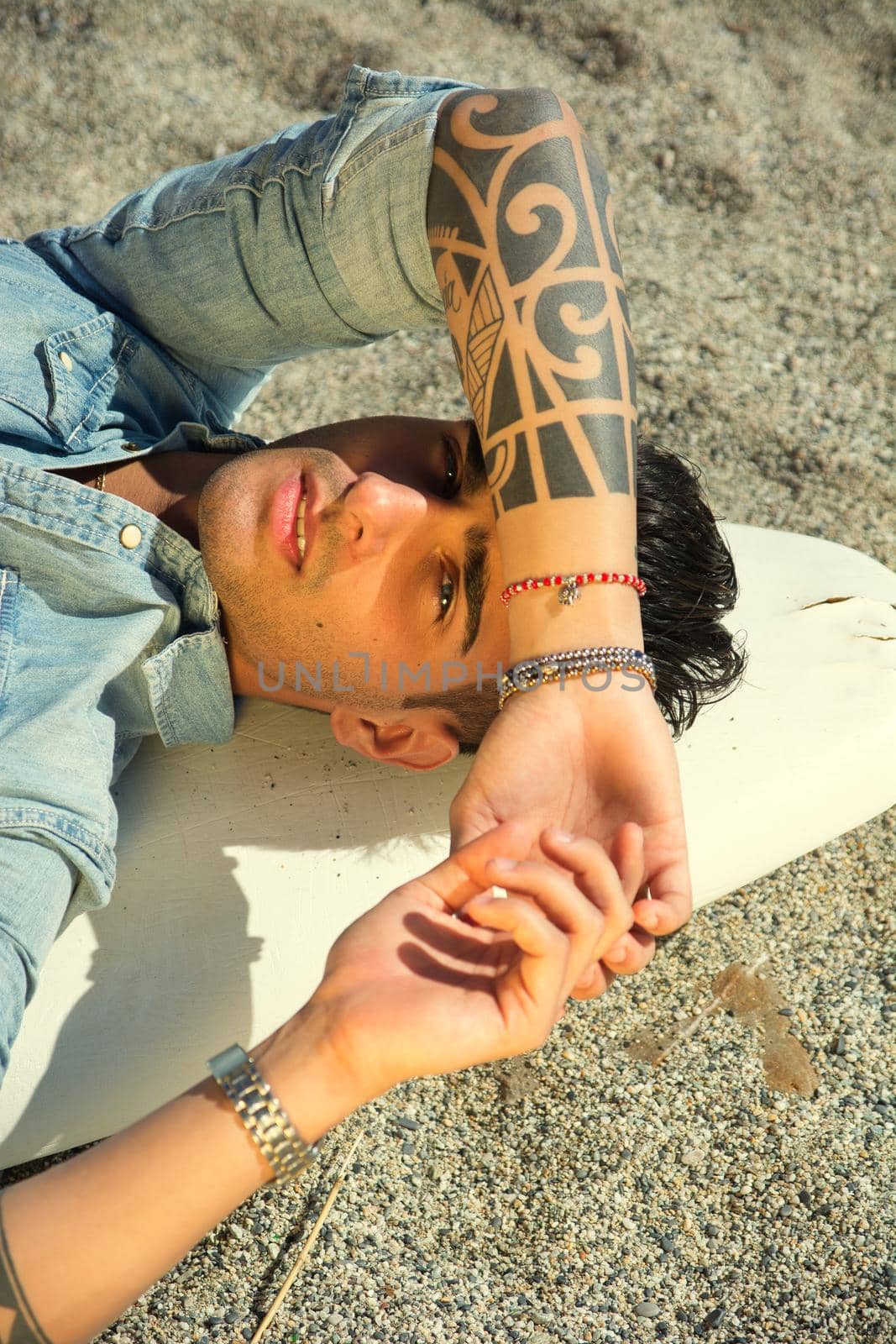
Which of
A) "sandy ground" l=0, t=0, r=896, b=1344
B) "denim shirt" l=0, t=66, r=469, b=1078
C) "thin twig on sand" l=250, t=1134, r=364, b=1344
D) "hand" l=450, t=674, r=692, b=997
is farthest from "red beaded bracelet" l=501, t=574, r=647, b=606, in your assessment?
"thin twig on sand" l=250, t=1134, r=364, b=1344

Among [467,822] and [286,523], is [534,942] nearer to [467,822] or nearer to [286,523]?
[467,822]

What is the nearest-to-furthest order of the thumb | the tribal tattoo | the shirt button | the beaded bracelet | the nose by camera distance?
the tribal tattoo < the thumb < the beaded bracelet < the nose < the shirt button

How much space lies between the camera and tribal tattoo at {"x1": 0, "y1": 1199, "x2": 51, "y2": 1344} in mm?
1342

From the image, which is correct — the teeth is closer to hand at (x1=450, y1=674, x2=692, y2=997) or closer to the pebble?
hand at (x1=450, y1=674, x2=692, y2=997)

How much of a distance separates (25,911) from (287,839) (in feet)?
2.57

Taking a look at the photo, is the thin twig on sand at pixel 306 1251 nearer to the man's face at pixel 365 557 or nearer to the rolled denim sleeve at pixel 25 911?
the rolled denim sleeve at pixel 25 911

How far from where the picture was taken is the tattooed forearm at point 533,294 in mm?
1954

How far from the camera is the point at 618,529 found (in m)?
1.92

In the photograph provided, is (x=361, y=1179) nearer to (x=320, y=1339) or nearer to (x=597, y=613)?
(x=320, y=1339)

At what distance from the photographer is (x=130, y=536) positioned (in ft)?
7.20

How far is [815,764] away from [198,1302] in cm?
192

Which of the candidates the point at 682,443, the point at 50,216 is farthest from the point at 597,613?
the point at 50,216

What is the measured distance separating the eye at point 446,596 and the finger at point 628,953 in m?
0.78

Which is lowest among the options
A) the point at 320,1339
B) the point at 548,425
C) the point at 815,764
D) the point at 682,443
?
the point at 320,1339
